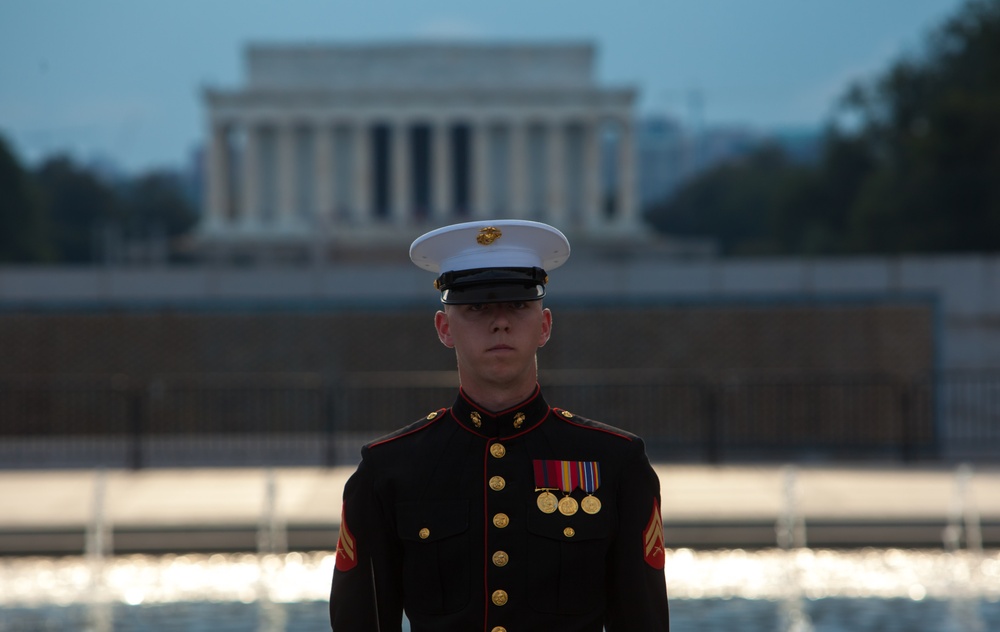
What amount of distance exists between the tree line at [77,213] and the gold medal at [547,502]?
5609 centimetres

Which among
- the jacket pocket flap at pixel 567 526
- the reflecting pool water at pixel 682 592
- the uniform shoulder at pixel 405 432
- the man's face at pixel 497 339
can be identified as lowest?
the reflecting pool water at pixel 682 592

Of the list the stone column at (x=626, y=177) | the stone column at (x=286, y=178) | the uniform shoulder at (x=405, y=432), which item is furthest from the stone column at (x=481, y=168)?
the uniform shoulder at (x=405, y=432)

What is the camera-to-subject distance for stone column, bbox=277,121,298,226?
233 ft

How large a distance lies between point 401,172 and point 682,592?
6492 cm

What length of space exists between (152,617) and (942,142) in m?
43.6

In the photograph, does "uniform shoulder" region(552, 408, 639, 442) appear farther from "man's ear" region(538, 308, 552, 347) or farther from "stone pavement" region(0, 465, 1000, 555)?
"stone pavement" region(0, 465, 1000, 555)

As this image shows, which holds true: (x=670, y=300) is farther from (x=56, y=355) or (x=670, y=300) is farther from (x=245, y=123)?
(x=245, y=123)

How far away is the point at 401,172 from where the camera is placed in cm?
7250

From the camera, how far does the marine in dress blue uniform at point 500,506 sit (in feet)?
9.37

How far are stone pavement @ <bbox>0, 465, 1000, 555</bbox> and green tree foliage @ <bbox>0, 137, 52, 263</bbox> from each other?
148 feet

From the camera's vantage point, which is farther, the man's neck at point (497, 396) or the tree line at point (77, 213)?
the tree line at point (77, 213)

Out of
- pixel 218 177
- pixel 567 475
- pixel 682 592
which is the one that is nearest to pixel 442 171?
pixel 218 177

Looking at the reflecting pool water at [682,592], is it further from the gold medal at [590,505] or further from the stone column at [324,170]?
the stone column at [324,170]

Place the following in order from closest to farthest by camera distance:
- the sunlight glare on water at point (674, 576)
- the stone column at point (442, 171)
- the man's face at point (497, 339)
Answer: the man's face at point (497, 339)
the sunlight glare on water at point (674, 576)
the stone column at point (442, 171)
